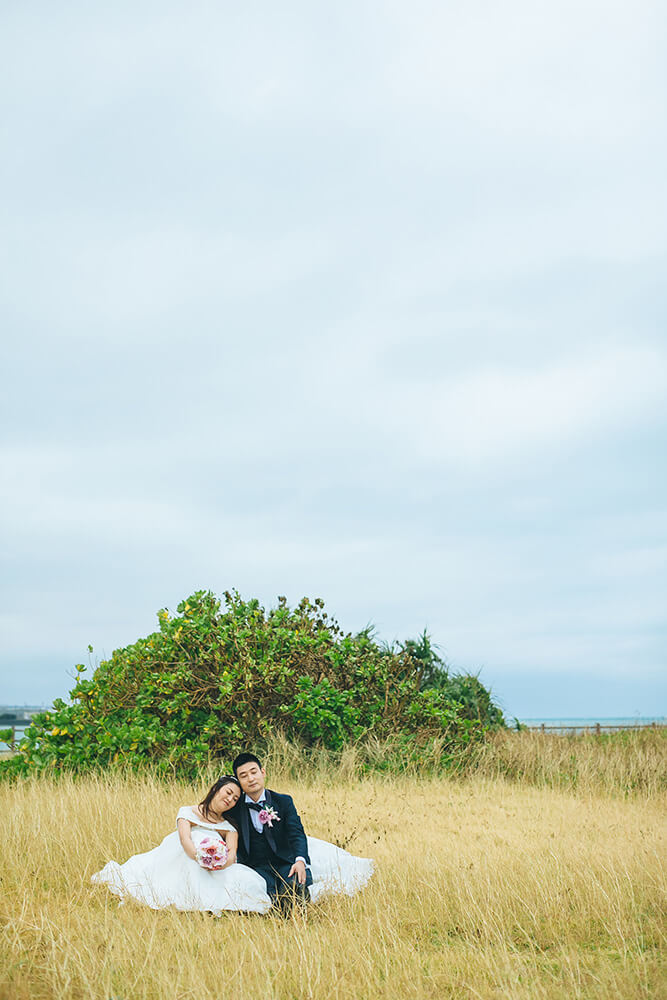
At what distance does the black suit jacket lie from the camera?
22.5 ft

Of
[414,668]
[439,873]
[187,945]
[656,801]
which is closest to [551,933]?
[439,873]

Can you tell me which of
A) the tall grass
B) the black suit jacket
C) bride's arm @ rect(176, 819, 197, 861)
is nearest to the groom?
the black suit jacket

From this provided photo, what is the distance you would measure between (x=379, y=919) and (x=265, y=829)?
1.41m

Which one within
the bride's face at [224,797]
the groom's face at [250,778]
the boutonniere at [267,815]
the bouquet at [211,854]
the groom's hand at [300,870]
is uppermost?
the groom's face at [250,778]

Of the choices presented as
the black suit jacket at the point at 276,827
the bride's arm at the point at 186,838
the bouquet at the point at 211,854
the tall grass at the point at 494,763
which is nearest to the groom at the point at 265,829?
the black suit jacket at the point at 276,827

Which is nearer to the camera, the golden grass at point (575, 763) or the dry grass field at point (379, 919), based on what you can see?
the dry grass field at point (379, 919)

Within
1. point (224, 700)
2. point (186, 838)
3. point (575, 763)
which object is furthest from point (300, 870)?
point (575, 763)

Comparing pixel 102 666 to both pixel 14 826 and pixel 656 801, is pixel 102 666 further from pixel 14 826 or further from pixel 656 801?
pixel 656 801

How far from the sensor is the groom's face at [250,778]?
6801 millimetres

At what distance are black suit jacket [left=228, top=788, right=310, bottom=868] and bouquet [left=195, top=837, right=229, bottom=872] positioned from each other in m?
0.37

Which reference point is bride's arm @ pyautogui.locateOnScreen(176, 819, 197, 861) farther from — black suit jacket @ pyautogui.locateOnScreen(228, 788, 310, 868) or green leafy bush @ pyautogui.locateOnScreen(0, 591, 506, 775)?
green leafy bush @ pyautogui.locateOnScreen(0, 591, 506, 775)

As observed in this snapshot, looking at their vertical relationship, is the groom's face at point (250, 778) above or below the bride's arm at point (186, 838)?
above

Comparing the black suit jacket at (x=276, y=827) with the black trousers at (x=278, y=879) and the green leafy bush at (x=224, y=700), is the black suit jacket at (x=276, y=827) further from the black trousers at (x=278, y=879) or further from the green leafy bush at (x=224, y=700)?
the green leafy bush at (x=224, y=700)

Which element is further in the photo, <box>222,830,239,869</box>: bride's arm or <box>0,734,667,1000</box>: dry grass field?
<box>222,830,239,869</box>: bride's arm
